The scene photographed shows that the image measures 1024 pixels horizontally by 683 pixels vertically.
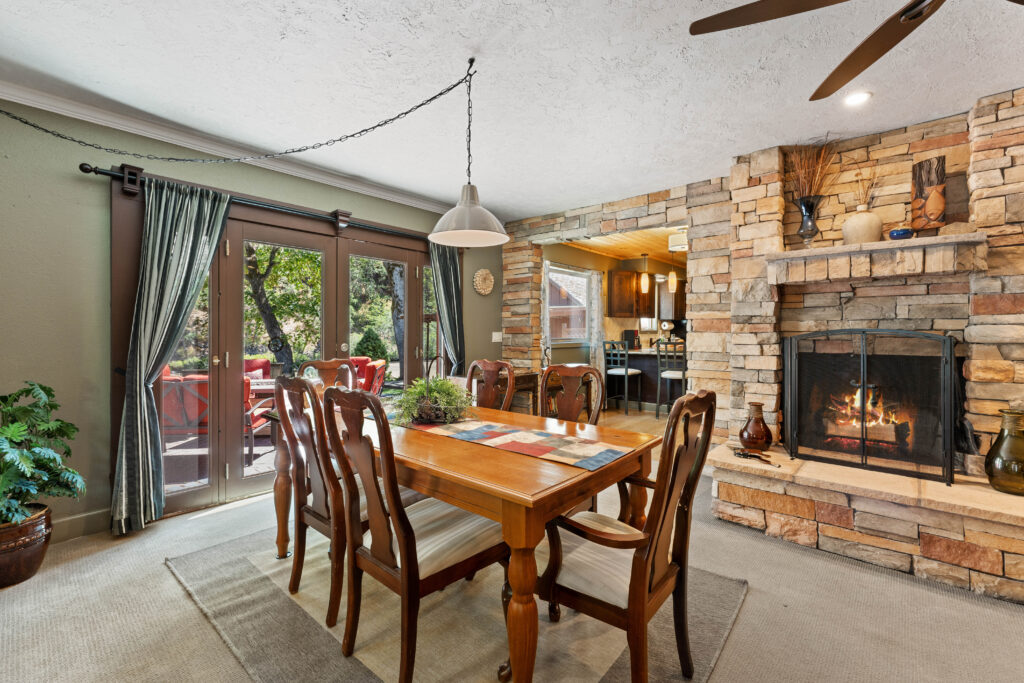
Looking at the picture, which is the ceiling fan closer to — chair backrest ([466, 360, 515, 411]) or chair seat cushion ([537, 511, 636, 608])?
chair seat cushion ([537, 511, 636, 608])

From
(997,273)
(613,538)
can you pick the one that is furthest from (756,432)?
(613,538)

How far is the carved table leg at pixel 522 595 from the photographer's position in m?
1.36

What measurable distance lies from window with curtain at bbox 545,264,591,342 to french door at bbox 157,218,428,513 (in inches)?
104

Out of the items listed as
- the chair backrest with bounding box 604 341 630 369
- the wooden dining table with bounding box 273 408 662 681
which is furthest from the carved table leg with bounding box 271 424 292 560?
the chair backrest with bounding box 604 341 630 369

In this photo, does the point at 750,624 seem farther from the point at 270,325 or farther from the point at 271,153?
the point at 271,153

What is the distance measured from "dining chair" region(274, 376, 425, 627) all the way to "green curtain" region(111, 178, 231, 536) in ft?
4.30

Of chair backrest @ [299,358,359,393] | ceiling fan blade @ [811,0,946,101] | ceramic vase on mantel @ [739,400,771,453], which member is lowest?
ceramic vase on mantel @ [739,400,771,453]

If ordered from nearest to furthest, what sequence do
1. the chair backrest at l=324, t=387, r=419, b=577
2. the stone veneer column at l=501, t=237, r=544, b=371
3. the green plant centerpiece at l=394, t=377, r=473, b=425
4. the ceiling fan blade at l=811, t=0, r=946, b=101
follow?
the ceiling fan blade at l=811, t=0, r=946, b=101, the chair backrest at l=324, t=387, r=419, b=577, the green plant centerpiece at l=394, t=377, r=473, b=425, the stone veneer column at l=501, t=237, r=544, b=371

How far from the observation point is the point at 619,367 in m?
6.71

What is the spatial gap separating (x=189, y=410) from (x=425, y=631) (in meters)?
2.31

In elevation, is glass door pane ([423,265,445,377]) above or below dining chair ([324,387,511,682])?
above

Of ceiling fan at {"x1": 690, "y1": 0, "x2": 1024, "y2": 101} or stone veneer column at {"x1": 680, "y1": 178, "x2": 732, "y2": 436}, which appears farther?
stone veneer column at {"x1": 680, "y1": 178, "x2": 732, "y2": 436}

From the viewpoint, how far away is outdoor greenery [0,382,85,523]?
2.07 meters

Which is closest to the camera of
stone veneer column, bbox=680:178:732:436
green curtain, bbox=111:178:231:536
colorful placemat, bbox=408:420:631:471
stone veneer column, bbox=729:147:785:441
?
colorful placemat, bbox=408:420:631:471
